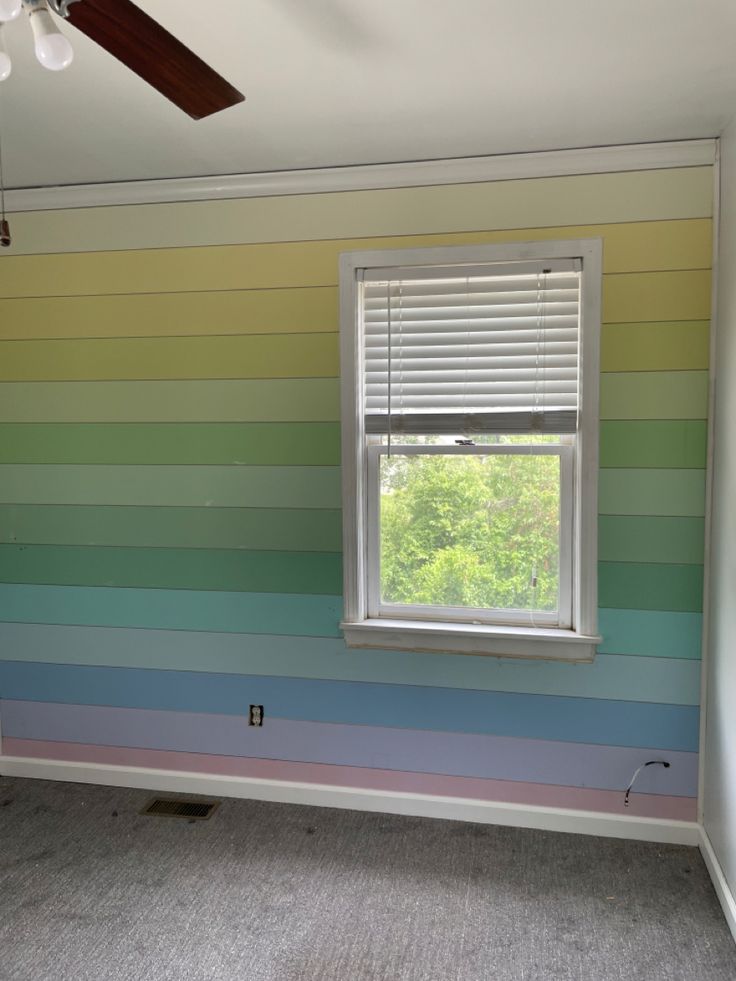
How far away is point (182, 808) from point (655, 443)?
2314mm

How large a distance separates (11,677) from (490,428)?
233cm

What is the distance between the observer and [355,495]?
2723 millimetres

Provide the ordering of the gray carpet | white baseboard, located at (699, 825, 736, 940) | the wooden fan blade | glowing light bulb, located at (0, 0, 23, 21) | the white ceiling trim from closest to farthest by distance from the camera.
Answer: glowing light bulb, located at (0, 0, 23, 21) < the wooden fan blade < the gray carpet < white baseboard, located at (699, 825, 736, 940) < the white ceiling trim

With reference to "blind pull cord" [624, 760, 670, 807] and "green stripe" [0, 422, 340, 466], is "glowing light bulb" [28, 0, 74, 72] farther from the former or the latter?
"blind pull cord" [624, 760, 670, 807]

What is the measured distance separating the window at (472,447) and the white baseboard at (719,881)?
0.74 meters

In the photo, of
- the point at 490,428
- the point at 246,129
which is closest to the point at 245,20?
the point at 246,129

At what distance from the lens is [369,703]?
2.78 m

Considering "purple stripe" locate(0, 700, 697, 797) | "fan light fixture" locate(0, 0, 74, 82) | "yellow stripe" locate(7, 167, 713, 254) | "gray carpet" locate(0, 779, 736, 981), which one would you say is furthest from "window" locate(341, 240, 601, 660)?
"fan light fixture" locate(0, 0, 74, 82)

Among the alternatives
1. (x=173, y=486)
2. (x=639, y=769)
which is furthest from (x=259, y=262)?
(x=639, y=769)

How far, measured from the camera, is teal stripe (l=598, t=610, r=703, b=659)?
2539mm

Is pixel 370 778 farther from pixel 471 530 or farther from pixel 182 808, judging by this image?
pixel 471 530

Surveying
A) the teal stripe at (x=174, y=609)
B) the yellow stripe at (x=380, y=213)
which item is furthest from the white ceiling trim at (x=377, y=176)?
the teal stripe at (x=174, y=609)

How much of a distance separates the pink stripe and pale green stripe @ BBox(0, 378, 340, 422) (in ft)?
4.63

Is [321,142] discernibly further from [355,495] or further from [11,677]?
[11,677]
